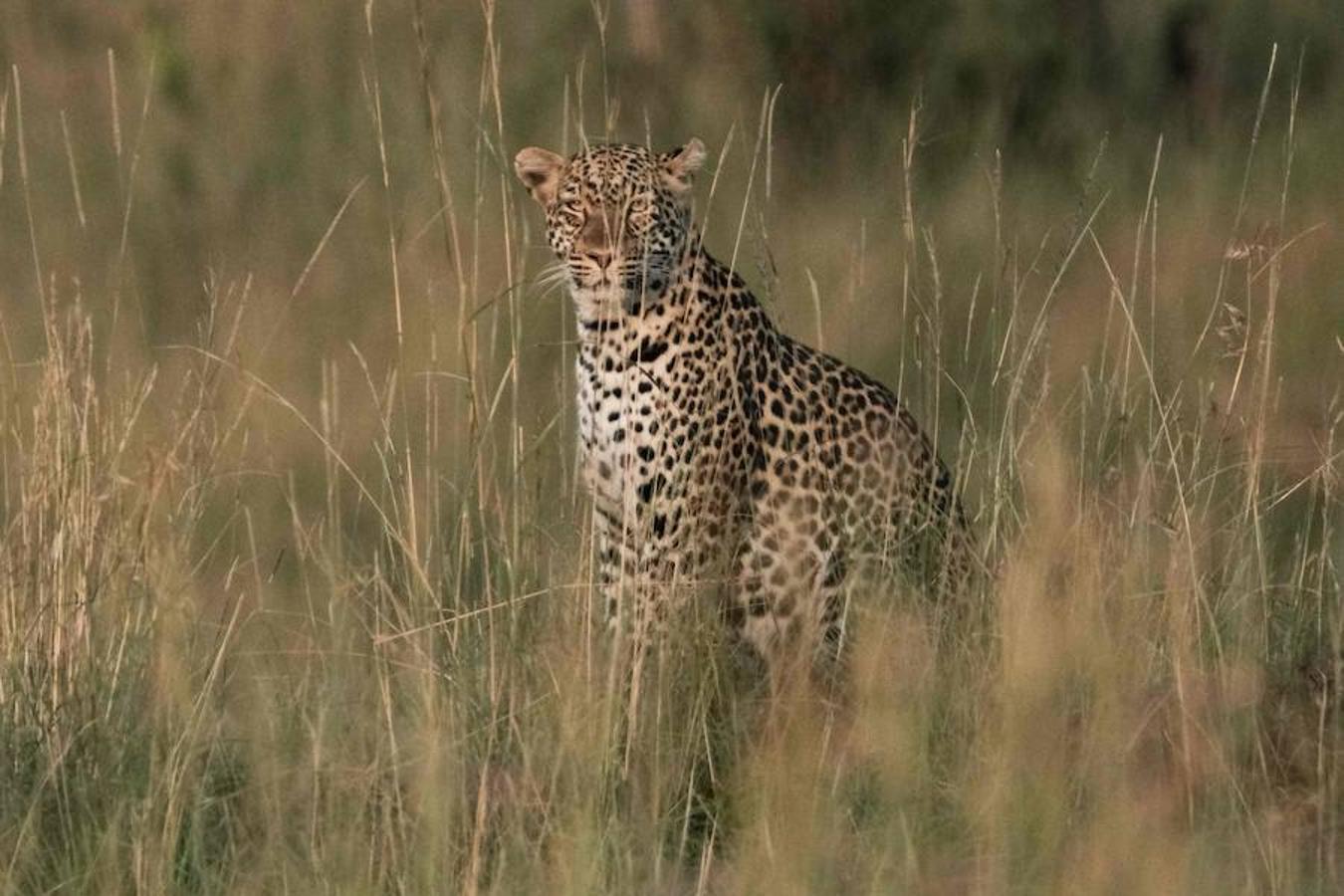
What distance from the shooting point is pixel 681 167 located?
5738mm

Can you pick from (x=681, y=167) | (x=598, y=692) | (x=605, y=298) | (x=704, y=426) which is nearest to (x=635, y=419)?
(x=704, y=426)

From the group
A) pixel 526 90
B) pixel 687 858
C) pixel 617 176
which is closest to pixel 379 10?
pixel 526 90

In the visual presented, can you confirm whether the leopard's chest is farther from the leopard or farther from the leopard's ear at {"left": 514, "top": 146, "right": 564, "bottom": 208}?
the leopard's ear at {"left": 514, "top": 146, "right": 564, "bottom": 208}

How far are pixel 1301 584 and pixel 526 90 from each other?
594 centimetres

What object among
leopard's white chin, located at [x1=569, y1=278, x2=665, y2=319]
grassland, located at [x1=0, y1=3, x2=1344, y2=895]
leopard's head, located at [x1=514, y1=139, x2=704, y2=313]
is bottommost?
grassland, located at [x1=0, y1=3, x2=1344, y2=895]

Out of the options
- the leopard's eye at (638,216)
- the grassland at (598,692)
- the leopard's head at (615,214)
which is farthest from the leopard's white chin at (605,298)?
the grassland at (598,692)

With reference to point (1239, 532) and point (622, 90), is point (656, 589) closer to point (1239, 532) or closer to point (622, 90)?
point (1239, 532)

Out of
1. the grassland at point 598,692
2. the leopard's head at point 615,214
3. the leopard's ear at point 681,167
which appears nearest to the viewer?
the grassland at point 598,692

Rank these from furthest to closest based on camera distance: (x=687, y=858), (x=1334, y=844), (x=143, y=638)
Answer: (x=143, y=638) < (x=687, y=858) < (x=1334, y=844)

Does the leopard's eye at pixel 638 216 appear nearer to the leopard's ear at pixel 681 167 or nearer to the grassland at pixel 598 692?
the leopard's ear at pixel 681 167

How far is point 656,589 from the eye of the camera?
545cm

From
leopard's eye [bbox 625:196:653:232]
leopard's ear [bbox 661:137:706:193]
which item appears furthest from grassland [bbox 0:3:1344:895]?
leopard's ear [bbox 661:137:706:193]

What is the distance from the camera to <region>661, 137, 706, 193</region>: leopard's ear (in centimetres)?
571

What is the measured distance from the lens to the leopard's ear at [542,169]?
5742mm
